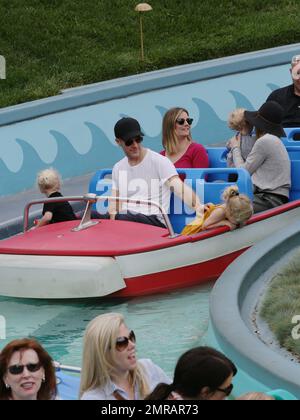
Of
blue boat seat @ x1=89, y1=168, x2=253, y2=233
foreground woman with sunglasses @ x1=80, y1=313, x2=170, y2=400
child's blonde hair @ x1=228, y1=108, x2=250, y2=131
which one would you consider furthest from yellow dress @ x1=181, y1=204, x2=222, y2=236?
foreground woman with sunglasses @ x1=80, y1=313, x2=170, y2=400

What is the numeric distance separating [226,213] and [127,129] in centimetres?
95

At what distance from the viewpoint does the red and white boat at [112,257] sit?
7.42m

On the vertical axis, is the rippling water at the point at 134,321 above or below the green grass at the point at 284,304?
below

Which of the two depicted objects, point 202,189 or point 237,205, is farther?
point 202,189

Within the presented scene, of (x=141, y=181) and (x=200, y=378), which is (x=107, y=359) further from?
(x=141, y=181)

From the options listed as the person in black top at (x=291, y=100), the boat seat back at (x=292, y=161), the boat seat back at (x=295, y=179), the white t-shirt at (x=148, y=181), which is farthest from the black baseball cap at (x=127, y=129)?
the person in black top at (x=291, y=100)

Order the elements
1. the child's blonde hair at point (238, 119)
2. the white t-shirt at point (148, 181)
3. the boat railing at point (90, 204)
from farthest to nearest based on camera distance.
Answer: the child's blonde hair at point (238, 119) → the white t-shirt at point (148, 181) → the boat railing at point (90, 204)

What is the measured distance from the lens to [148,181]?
8250mm

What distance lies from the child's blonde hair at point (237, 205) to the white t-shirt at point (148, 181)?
20.5 inches

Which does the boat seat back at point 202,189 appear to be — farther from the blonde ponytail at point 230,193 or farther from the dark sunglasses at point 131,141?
the dark sunglasses at point 131,141

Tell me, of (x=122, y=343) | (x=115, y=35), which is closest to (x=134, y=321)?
(x=122, y=343)

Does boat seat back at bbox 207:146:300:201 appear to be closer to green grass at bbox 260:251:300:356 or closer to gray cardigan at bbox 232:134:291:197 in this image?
gray cardigan at bbox 232:134:291:197
